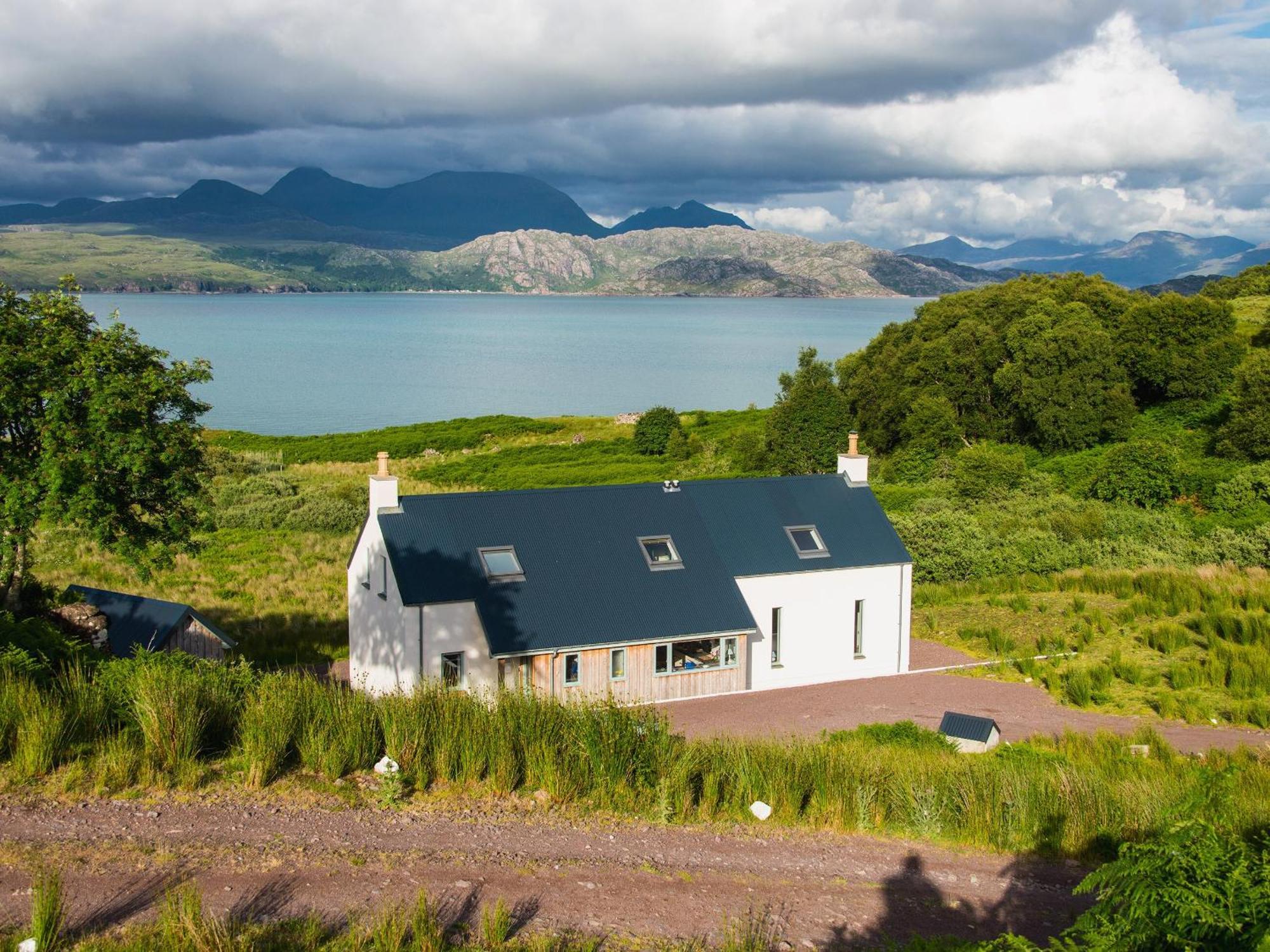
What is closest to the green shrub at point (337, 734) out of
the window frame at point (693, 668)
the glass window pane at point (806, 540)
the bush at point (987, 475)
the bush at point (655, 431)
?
the window frame at point (693, 668)

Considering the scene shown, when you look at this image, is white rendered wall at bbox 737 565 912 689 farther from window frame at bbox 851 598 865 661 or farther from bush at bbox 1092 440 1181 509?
bush at bbox 1092 440 1181 509

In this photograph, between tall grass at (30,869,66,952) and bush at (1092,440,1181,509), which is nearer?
tall grass at (30,869,66,952)

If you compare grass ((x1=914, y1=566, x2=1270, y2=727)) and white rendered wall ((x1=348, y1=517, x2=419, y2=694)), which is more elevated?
white rendered wall ((x1=348, y1=517, x2=419, y2=694))

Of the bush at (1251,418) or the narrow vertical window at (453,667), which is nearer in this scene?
the narrow vertical window at (453,667)

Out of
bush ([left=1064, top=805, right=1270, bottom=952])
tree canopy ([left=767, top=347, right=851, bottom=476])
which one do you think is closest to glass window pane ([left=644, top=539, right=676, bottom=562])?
bush ([left=1064, top=805, right=1270, bottom=952])

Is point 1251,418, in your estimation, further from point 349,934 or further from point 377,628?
point 349,934

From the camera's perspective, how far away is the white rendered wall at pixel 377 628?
66.4 feet

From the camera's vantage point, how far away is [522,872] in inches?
316

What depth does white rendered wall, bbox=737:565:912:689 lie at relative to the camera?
22859 millimetres

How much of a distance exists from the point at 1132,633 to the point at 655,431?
40.6 metres

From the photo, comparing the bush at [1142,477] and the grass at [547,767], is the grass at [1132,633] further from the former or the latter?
the grass at [547,767]

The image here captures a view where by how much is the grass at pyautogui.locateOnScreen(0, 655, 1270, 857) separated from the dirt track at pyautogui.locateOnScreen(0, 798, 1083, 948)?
48 cm

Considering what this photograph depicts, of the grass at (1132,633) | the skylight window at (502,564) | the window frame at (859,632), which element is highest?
the skylight window at (502,564)

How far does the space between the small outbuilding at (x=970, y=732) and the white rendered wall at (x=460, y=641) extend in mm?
7988
